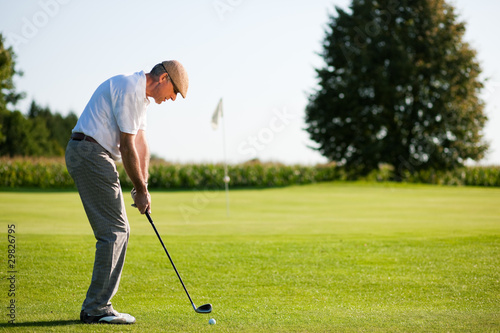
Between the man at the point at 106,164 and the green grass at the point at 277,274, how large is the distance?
9.7 inches

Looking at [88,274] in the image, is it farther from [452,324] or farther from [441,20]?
[441,20]

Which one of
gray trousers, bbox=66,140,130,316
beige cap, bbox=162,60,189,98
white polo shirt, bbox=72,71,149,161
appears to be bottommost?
gray trousers, bbox=66,140,130,316

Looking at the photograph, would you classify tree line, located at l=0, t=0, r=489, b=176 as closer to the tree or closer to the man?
the tree

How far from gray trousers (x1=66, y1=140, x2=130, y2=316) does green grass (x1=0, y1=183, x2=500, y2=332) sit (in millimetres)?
244

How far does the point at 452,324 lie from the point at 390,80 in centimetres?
2843

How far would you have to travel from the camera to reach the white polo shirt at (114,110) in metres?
3.48

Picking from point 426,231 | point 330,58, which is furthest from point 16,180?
point 426,231

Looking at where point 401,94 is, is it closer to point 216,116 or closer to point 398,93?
point 398,93

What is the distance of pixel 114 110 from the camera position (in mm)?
3486

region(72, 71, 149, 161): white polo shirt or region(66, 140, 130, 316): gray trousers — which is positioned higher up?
region(72, 71, 149, 161): white polo shirt

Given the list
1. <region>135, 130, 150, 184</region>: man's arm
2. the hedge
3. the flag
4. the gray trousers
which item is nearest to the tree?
the hedge

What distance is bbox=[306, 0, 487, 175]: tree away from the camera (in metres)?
30.2

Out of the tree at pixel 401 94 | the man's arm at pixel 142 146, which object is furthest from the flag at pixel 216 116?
the tree at pixel 401 94

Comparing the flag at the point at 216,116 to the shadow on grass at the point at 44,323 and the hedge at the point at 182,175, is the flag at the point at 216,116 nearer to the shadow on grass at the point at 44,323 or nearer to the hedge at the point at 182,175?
the shadow on grass at the point at 44,323
